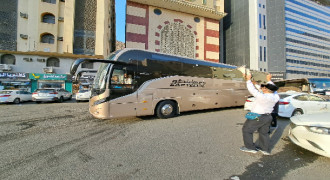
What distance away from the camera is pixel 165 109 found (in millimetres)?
6586

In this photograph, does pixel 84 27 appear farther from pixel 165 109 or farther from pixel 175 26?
pixel 165 109

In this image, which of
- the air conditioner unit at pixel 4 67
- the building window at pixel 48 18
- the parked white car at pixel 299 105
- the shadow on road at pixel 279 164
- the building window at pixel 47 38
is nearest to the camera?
the shadow on road at pixel 279 164

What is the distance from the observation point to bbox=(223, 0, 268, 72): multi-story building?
35.4 m

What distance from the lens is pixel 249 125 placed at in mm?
3074

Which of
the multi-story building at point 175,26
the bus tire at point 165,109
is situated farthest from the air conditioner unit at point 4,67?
the bus tire at point 165,109

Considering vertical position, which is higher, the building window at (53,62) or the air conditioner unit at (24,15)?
the air conditioner unit at (24,15)

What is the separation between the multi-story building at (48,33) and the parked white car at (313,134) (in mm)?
23893

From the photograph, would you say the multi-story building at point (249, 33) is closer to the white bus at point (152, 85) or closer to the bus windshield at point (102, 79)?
the white bus at point (152, 85)

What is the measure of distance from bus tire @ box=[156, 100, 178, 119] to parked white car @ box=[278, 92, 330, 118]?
515 centimetres

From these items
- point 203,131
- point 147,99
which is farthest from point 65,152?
point 203,131

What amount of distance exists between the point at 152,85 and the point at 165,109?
1333 mm

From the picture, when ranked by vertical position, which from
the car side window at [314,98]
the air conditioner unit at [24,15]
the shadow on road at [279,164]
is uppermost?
the air conditioner unit at [24,15]

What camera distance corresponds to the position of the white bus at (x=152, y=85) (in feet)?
18.1

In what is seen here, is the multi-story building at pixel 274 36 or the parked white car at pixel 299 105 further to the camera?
the multi-story building at pixel 274 36
